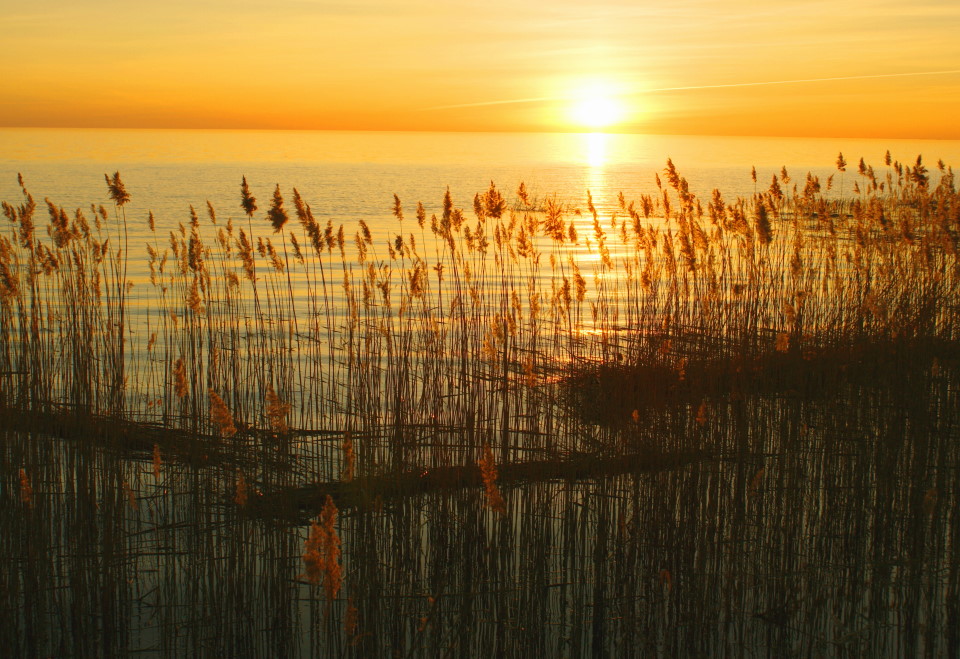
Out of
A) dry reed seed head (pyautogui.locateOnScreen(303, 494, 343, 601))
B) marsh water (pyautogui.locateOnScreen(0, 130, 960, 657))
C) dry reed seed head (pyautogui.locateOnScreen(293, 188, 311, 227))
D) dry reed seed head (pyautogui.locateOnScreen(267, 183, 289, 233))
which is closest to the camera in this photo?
dry reed seed head (pyautogui.locateOnScreen(303, 494, 343, 601))

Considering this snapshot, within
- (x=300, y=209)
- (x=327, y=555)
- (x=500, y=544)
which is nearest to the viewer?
(x=327, y=555)

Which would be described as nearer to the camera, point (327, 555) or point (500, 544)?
point (327, 555)

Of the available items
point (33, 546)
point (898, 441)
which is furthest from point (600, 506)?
point (33, 546)

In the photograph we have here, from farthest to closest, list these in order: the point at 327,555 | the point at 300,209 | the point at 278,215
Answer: the point at 300,209 < the point at 278,215 < the point at 327,555

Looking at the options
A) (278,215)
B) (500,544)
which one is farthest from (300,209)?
(500,544)

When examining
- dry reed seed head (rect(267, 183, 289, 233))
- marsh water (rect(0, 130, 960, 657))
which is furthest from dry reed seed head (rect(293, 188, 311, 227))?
marsh water (rect(0, 130, 960, 657))

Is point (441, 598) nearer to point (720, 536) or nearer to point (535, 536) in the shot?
point (535, 536)

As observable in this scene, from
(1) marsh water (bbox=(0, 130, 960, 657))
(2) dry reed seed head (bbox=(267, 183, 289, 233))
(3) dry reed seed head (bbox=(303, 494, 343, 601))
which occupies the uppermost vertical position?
(2) dry reed seed head (bbox=(267, 183, 289, 233))

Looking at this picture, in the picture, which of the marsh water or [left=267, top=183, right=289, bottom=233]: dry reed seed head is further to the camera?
[left=267, top=183, right=289, bottom=233]: dry reed seed head

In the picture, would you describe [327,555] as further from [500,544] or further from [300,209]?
[300,209]

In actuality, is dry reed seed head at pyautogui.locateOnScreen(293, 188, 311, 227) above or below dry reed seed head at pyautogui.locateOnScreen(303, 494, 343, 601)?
above

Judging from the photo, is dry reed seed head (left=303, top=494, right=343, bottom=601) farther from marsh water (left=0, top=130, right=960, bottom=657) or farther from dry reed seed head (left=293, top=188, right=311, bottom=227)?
dry reed seed head (left=293, top=188, right=311, bottom=227)

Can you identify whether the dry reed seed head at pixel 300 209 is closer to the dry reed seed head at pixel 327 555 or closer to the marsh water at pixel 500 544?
the marsh water at pixel 500 544

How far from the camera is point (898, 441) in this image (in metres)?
3.95
